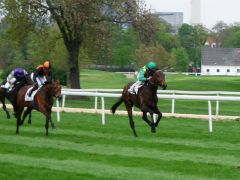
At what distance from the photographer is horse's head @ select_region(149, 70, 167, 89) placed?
15.7m

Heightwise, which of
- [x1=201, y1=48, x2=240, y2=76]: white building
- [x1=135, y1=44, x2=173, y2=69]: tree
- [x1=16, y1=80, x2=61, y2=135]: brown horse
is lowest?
[x1=201, y1=48, x2=240, y2=76]: white building

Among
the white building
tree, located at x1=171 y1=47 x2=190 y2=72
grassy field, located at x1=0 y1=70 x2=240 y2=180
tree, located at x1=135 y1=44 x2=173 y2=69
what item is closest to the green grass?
grassy field, located at x1=0 y1=70 x2=240 y2=180

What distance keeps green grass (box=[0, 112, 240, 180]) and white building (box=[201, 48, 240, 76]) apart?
272ft

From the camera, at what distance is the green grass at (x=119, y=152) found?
1040 cm

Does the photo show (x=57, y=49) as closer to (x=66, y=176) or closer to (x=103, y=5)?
(x=103, y=5)

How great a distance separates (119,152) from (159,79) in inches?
138

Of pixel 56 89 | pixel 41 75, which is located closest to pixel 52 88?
pixel 56 89

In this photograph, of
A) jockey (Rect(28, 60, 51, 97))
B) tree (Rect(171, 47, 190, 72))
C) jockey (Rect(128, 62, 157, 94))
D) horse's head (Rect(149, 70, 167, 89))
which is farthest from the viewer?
tree (Rect(171, 47, 190, 72))

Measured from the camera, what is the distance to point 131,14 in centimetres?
3434

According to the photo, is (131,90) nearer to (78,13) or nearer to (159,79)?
(159,79)

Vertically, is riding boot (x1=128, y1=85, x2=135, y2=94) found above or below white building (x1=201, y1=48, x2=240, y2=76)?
above

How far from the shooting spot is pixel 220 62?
102 m

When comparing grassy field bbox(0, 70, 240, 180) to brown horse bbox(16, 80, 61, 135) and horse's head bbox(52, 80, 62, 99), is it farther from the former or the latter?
horse's head bbox(52, 80, 62, 99)

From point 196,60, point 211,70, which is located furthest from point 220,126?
point 196,60
